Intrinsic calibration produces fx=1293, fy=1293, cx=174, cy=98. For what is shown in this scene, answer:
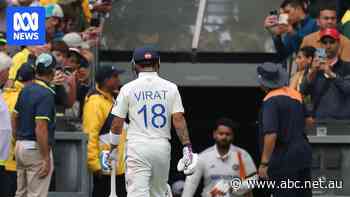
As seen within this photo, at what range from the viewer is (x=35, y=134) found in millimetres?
14266

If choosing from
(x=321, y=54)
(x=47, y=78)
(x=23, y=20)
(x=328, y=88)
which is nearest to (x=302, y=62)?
(x=321, y=54)

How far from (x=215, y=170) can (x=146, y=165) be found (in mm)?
1959

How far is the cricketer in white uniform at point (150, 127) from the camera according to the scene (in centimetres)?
1330

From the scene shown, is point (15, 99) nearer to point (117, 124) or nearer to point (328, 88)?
point (117, 124)

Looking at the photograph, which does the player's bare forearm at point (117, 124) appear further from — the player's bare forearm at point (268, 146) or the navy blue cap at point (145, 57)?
the player's bare forearm at point (268, 146)

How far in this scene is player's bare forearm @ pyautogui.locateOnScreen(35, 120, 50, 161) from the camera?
14039 mm

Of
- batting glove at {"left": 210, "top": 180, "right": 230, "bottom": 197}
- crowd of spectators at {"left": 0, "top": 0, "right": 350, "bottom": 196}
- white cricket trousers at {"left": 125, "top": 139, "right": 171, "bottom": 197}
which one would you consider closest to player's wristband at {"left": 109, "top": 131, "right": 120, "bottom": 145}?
white cricket trousers at {"left": 125, "top": 139, "right": 171, "bottom": 197}

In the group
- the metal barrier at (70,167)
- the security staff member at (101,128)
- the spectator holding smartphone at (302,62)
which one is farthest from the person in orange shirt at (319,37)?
the metal barrier at (70,167)

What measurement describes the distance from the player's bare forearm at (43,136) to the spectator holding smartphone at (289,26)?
3.71m

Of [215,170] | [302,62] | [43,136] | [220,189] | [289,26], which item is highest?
[289,26]

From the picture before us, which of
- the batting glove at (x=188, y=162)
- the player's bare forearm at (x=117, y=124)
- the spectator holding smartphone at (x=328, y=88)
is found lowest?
the batting glove at (x=188, y=162)

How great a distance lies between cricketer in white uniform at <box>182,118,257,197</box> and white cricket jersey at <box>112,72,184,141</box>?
1.78 m

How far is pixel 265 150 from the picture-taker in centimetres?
1368

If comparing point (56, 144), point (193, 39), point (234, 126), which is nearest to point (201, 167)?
point (234, 126)
